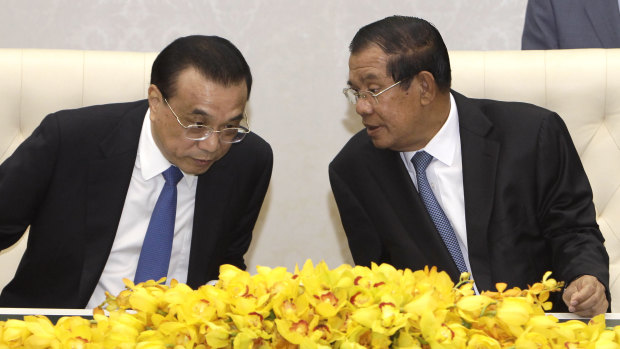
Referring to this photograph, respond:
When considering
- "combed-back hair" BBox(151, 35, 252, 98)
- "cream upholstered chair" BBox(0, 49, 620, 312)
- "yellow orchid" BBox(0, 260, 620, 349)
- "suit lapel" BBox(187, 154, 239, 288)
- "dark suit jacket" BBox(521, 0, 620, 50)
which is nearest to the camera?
"yellow orchid" BBox(0, 260, 620, 349)

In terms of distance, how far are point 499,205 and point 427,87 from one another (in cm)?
37

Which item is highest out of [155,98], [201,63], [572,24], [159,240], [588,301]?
[572,24]

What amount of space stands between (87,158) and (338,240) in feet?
4.51

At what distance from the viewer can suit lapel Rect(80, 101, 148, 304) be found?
6.98 feet

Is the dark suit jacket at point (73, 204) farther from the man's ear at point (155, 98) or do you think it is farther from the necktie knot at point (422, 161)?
the necktie knot at point (422, 161)

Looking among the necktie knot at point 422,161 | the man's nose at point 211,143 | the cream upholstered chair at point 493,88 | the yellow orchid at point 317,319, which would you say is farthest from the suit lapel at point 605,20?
the yellow orchid at point 317,319

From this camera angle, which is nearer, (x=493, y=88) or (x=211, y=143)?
(x=211, y=143)

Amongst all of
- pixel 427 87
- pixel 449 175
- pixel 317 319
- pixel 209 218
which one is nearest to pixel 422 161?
pixel 449 175

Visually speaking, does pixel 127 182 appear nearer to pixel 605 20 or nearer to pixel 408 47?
pixel 408 47

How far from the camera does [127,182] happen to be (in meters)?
2.16

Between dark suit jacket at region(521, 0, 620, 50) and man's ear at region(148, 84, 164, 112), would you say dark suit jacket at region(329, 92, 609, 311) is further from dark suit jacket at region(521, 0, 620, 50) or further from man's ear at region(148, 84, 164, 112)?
dark suit jacket at region(521, 0, 620, 50)

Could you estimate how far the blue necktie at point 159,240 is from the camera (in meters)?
2.14

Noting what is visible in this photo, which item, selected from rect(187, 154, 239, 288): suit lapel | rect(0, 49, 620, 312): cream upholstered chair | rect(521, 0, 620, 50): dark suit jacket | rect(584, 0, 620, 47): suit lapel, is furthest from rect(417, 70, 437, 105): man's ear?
rect(584, 0, 620, 47): suit lapel

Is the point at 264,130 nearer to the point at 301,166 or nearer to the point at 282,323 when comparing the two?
the point at 301,166
